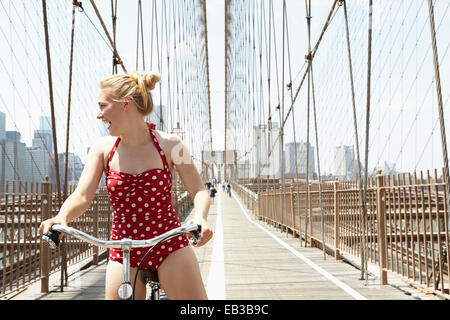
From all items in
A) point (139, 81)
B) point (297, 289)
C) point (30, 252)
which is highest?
point (139, 81)

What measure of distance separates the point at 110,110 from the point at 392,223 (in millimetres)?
3872

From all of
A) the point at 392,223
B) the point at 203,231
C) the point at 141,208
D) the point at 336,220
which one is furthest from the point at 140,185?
the point at 336,220

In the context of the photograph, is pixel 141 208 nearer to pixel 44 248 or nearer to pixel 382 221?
pixel 44 248

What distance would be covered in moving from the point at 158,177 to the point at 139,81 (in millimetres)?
319

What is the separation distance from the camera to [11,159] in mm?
6164

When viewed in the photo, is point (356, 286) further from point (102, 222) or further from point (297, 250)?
point (102, 222)

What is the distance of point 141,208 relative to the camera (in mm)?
1604

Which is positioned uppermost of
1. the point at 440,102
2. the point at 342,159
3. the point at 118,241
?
the point at 342,159

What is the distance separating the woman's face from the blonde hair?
17mm

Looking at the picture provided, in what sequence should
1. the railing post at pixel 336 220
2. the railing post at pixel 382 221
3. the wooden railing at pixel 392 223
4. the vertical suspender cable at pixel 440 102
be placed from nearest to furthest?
the vertical suspender cable at pixel 440 102, the wooden railing at pixel 392 223, the railing post at pixel 382 221, the railing post at pixel 336 220

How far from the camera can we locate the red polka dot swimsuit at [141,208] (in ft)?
5.17

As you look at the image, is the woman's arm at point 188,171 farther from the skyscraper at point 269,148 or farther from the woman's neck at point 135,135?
the skyscraper at point 269,148

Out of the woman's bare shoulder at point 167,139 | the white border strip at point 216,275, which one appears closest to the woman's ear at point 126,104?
the woman's bare shoulder at point 167,139
